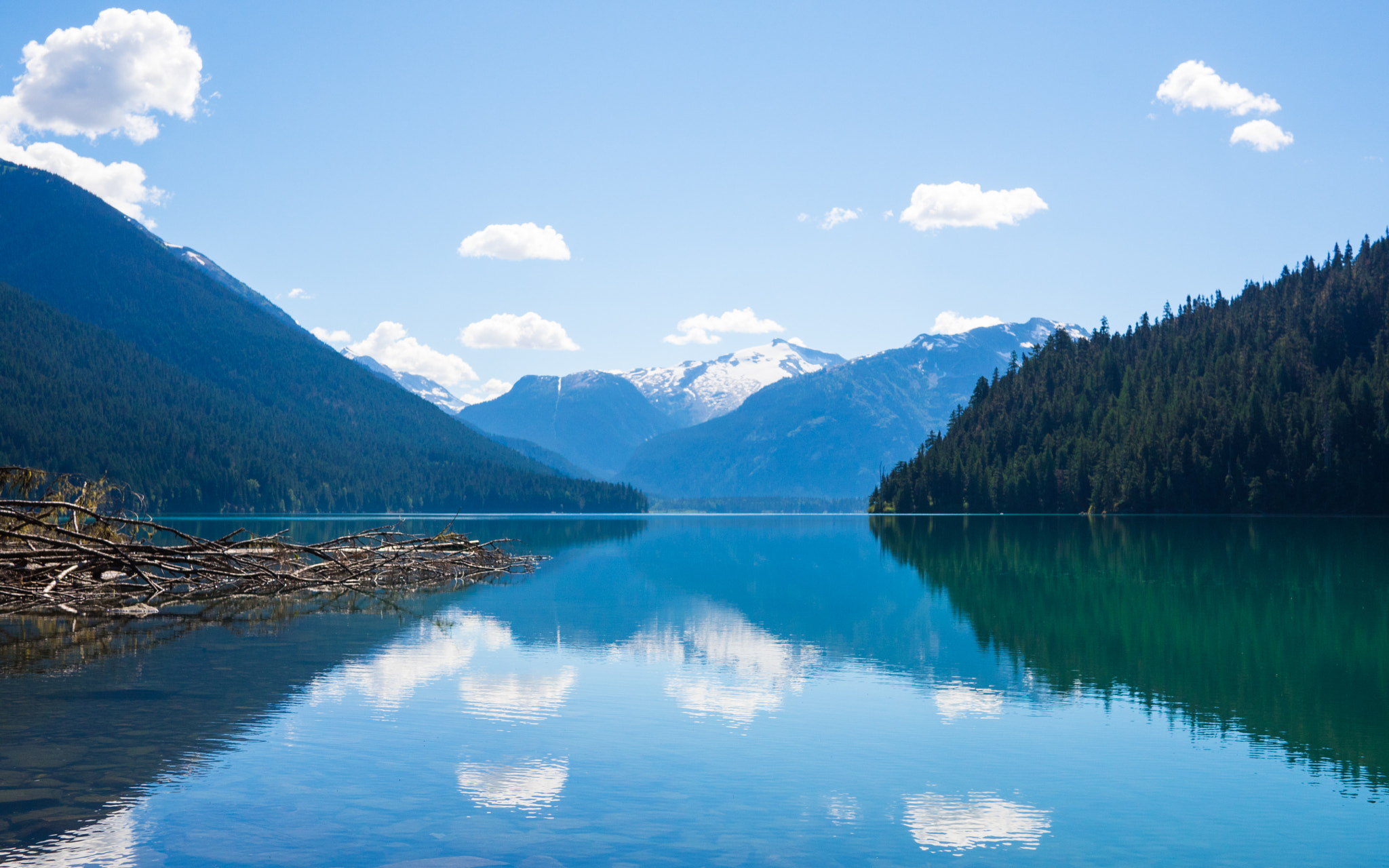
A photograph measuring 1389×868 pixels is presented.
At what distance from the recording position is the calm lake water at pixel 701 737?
888 cm

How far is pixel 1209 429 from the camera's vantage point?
13838 centimetres

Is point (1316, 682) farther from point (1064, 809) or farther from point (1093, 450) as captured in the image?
point (1093, 450)

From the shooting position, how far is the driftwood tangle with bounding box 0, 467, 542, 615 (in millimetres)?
21766

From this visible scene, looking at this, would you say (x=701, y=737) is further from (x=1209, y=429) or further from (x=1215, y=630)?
(x=1209, y=429)

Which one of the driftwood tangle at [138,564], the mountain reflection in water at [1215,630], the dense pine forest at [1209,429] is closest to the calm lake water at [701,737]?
the mountain reflection in water at [1215,630]

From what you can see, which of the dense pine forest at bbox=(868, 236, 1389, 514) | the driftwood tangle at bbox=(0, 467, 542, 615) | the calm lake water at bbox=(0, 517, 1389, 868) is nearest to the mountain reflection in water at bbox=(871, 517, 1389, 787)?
the calm lake water at bbox=(0, 517, 1389, 868)

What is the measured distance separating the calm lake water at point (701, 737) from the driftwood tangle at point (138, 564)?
129cm

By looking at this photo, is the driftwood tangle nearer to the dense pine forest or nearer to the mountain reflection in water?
the mountain reflection in water

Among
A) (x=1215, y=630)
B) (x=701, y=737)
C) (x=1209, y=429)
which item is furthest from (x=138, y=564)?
(x=1209, y=429)

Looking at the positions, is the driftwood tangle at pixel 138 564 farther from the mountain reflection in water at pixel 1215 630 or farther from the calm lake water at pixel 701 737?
the mountain reflection in water at pixel 1215 630

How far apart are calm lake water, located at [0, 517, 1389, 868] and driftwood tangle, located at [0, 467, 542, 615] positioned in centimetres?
129

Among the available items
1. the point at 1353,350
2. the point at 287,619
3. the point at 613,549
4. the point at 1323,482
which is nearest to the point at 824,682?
the point at 287,619

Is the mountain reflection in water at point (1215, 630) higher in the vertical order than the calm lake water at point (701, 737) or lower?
lower

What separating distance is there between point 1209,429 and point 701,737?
145 m
